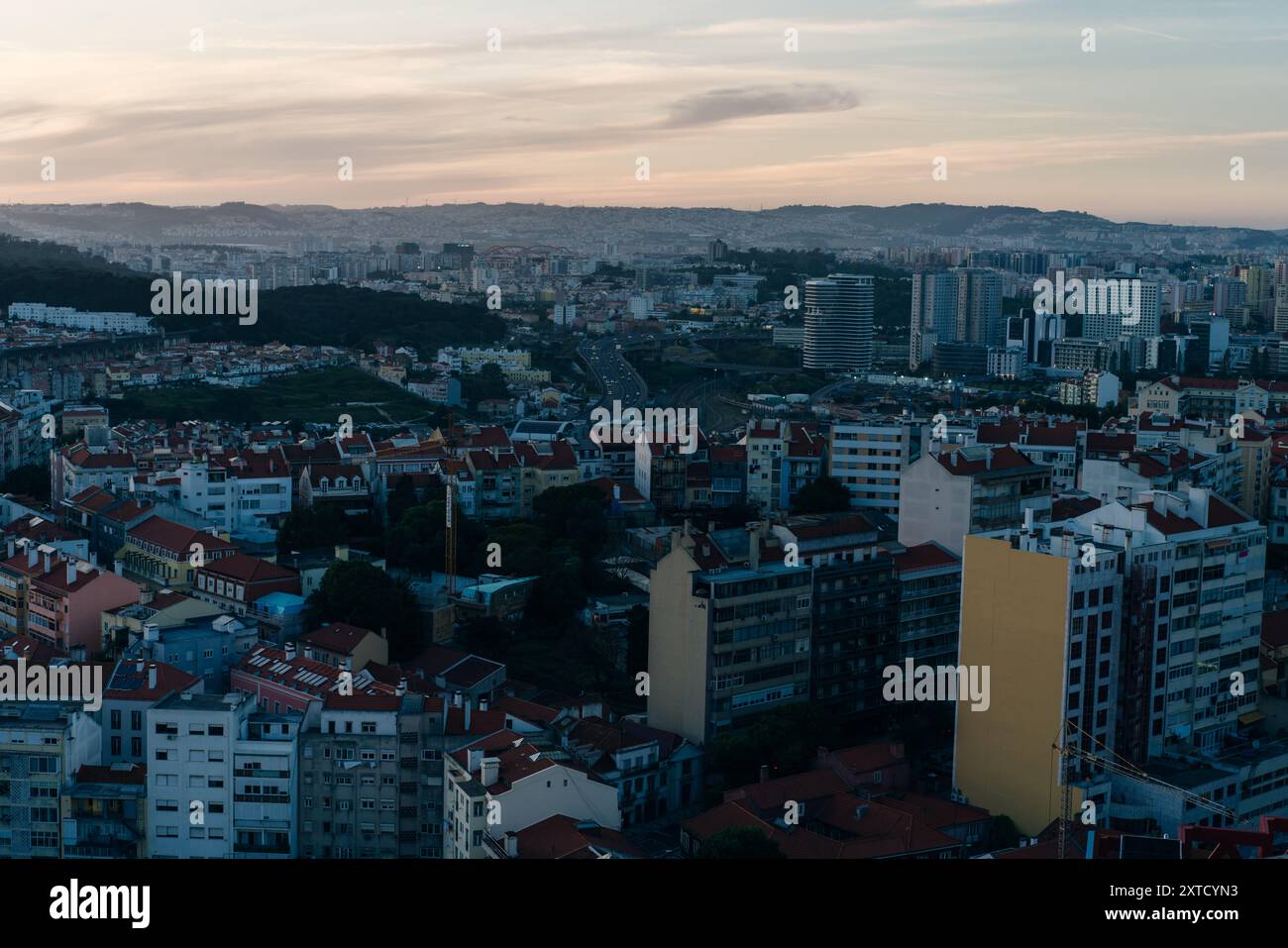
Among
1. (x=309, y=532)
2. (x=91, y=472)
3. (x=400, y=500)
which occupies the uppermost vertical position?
(x=91, y=472)

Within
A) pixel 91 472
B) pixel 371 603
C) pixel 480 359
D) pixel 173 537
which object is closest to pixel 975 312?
pixel 480 359

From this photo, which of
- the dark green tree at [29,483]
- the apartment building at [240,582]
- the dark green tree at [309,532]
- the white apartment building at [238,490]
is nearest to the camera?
the apartment building at [240,582]

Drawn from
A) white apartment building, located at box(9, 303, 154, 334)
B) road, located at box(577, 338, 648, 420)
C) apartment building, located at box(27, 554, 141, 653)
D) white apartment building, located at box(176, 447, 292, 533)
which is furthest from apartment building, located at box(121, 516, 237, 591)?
white apartment building, located at box(9, 303, 154, 334)

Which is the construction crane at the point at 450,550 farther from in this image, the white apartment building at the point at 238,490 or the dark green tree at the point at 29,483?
the dark green tree at the point at 29,483

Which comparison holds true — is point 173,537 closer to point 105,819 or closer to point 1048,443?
point 105,819

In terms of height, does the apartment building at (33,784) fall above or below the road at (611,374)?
below

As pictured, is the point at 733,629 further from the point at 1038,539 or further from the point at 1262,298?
the point at 1262,298

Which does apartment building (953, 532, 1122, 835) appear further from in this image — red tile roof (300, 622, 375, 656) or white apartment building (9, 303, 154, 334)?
white apartment building (9, 303, 154, 334)

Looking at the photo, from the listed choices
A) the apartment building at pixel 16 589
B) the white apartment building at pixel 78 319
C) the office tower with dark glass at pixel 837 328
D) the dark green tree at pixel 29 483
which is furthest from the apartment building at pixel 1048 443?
the white apartment building at pixel 78 319
